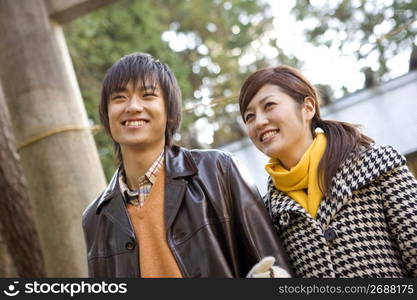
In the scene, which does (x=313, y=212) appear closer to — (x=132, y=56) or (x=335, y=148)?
(x=335, y=148)

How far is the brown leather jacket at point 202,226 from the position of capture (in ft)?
6.17

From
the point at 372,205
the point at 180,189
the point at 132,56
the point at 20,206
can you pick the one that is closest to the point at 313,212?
the point at 372,205

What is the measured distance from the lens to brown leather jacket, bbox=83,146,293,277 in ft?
6.17

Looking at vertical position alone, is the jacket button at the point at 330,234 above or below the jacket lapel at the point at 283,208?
below

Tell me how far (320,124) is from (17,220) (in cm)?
278

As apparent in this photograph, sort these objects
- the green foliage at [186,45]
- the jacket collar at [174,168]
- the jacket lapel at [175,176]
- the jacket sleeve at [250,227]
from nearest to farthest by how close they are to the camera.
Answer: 1. the jacket sleeve at [250,227]
2. the jacket lapel at [175,176]
3. the jacket collar at [174,168]
4. the green foliage at [186,45]

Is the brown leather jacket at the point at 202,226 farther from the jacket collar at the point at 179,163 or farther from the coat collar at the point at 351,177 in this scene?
the coat collar at the point at 351,177

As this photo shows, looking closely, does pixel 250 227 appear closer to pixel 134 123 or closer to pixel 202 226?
pixel 202 226

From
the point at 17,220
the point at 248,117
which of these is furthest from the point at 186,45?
the point at 248,117

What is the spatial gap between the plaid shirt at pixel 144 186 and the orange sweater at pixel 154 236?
1.3 inches

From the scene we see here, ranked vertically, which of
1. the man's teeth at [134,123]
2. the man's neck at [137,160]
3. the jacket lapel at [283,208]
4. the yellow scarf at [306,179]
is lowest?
the jacket lapel at [283,208]

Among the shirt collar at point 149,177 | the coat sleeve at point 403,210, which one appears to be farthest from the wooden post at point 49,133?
the coat sleeve at point 403,210

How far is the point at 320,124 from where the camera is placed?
214 cm

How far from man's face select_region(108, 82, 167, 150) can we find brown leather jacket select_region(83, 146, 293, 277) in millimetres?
169
